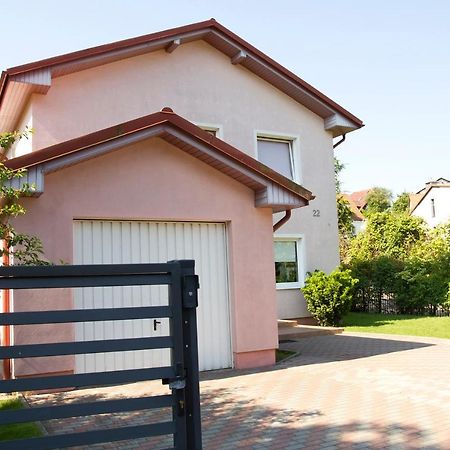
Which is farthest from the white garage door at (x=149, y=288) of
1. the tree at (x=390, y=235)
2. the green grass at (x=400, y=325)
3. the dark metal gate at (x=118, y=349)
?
the tree at (x=390, y=235)

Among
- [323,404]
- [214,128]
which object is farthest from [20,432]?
[214,128]

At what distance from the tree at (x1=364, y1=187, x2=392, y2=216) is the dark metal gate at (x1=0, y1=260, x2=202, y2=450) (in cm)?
6855

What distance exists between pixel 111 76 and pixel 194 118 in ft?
8.45

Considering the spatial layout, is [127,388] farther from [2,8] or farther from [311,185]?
[311,185]

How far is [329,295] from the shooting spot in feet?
50.7

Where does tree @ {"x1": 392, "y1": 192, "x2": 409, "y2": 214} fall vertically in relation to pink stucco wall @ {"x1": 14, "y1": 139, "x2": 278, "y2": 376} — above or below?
above

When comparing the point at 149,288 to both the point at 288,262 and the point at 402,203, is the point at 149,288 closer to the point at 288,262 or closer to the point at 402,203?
the point at 288,262

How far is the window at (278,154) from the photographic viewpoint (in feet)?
53.6

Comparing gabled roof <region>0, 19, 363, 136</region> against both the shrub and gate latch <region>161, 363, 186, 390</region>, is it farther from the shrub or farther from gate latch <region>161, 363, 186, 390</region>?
gate latch <region>161, 363, 186, 390</region>

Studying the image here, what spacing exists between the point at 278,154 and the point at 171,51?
4.65 metres

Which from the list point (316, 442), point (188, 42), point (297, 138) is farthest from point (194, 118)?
point (316, 442)

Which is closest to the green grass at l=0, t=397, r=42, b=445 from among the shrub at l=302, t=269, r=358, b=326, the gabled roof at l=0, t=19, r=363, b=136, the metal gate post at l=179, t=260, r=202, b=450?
the metal gate post at l=179, t=260, r=202, b=450

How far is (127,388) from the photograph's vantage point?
788 centimetres

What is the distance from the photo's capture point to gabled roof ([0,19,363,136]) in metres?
11.8
